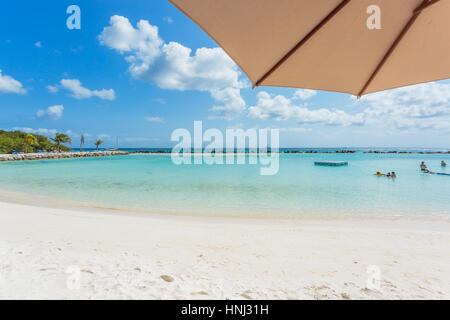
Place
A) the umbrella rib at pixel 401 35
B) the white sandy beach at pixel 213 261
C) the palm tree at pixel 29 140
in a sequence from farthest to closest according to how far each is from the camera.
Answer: the palm tree at pixel 29 140 < the white sandy beach at pixel 213 261 < the umbrella rib at pixel 401 35

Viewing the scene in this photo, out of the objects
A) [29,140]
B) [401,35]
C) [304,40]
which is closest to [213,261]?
[304,40]

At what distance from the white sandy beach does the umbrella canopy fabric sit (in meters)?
2.39

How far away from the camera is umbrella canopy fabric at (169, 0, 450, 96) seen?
5.04 feet

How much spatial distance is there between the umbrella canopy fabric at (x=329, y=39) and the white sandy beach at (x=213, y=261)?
A: 7.85 feet

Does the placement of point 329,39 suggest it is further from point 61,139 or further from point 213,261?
point 61,139

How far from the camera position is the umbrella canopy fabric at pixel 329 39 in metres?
1.54

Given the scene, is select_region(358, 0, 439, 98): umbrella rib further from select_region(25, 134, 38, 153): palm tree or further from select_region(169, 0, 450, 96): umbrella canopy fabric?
select_region(25, 134, 38, 153): palm tree

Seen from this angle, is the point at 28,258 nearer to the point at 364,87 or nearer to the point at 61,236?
the point at 61,236

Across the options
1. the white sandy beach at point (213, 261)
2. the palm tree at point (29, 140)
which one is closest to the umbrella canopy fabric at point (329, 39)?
the white sandy beach at point (213, 261)

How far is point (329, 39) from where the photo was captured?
5.89ft

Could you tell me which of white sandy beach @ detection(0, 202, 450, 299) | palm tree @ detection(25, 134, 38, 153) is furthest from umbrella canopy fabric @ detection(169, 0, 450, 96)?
palm tree @ detection(25, 134, 38, 153)

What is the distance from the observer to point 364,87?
2.33 meters

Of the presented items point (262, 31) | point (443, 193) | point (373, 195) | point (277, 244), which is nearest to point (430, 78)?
point (262, 31)

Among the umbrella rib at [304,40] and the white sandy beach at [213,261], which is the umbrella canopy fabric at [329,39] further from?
the white sandy beach at [213,261]
